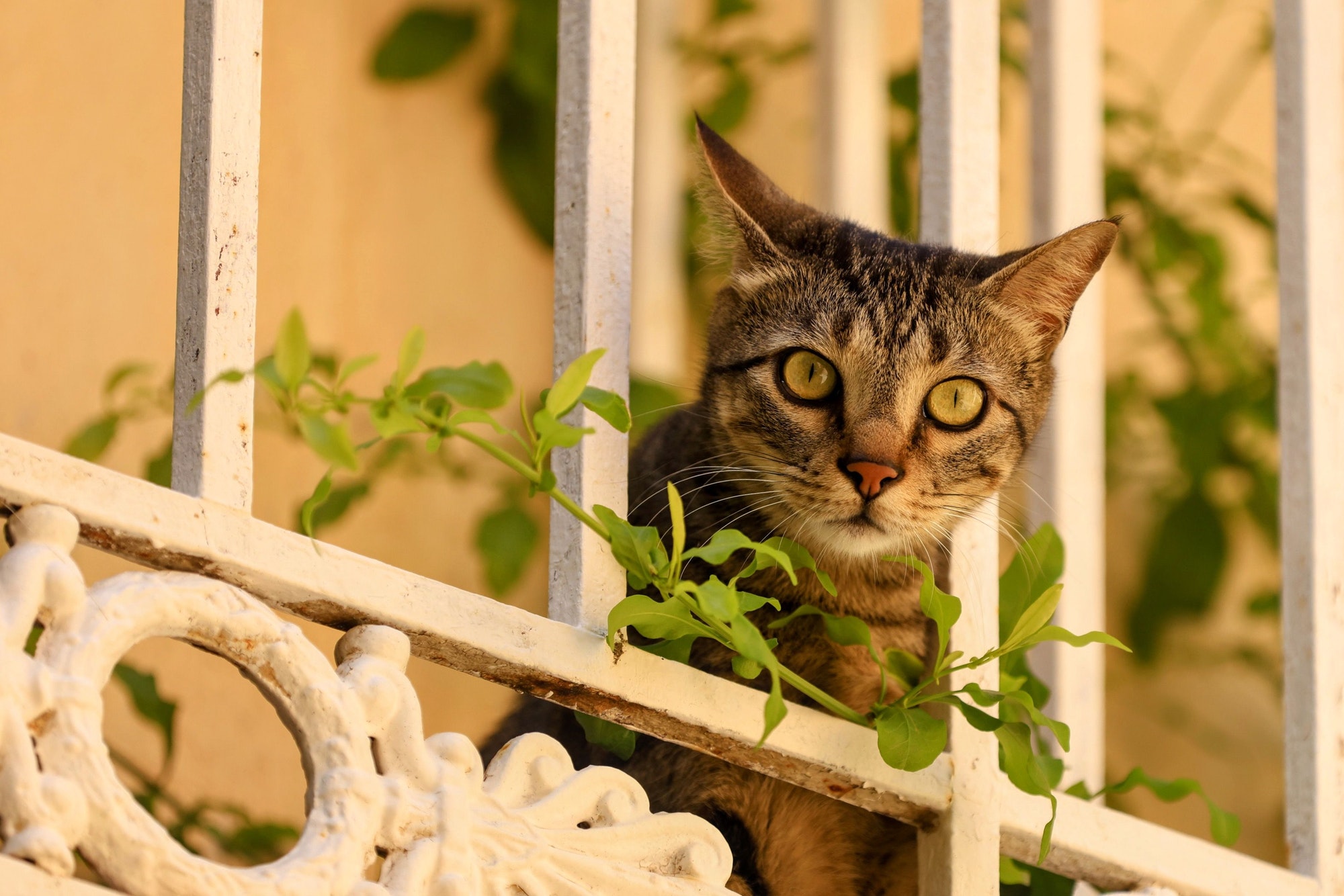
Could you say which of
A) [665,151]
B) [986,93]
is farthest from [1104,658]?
[986,93]

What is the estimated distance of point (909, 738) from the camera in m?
0.94

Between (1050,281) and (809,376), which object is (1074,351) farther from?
(809,376)

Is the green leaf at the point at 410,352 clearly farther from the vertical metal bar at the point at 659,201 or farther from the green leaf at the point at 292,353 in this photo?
the vertical metal bar at the point at 659,201

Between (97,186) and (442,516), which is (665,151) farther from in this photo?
(97,186)

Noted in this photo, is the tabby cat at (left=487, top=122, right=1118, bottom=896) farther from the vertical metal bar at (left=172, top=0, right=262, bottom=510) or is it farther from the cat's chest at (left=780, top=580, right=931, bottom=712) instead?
the vertical metal bar at (left=172, top=0, right=262, bottom=510)

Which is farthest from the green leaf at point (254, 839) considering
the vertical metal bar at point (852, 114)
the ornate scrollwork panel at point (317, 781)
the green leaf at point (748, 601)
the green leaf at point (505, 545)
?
the vertical metal bar at point (852, 114)

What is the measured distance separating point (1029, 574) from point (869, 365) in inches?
9.8

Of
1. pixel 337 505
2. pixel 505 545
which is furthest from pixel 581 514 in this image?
pixel 505 545

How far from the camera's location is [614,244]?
96 cm

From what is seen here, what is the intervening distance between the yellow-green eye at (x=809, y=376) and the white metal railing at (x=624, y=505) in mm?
170

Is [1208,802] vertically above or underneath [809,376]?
underneath

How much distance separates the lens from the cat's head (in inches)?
46.7

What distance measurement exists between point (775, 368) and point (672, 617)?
46 centimetres

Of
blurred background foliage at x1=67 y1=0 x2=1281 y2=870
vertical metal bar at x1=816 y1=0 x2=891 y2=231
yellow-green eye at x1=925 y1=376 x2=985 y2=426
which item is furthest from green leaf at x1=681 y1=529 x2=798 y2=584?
blurred background foliage at x1=67 y1=0 x2=1281 y2=870
